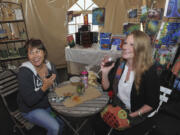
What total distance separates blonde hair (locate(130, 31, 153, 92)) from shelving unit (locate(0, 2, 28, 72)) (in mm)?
3100

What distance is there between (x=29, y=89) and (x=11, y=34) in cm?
278

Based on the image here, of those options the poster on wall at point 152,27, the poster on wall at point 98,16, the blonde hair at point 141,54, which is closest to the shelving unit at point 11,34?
the poster on wall at point 98,16

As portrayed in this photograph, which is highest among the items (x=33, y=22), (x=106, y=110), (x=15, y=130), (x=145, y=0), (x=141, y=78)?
(x=145, y=0)

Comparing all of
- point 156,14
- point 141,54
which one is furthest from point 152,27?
point 141,54

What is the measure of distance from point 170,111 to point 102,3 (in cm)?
324

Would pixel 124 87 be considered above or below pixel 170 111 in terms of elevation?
above

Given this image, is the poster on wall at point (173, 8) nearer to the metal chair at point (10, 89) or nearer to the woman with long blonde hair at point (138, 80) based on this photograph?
the woman with long blonde hair at point (138, 80)

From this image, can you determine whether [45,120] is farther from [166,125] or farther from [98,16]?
[98,16]

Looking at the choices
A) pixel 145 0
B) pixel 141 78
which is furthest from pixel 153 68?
pixel 145 0

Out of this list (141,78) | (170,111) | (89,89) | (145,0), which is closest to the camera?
(141,78)

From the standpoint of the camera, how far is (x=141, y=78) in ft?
4.51

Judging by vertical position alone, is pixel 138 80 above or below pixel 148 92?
above

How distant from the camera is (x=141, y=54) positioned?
1323 millimetres

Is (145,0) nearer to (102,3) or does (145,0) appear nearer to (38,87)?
(102,3)
